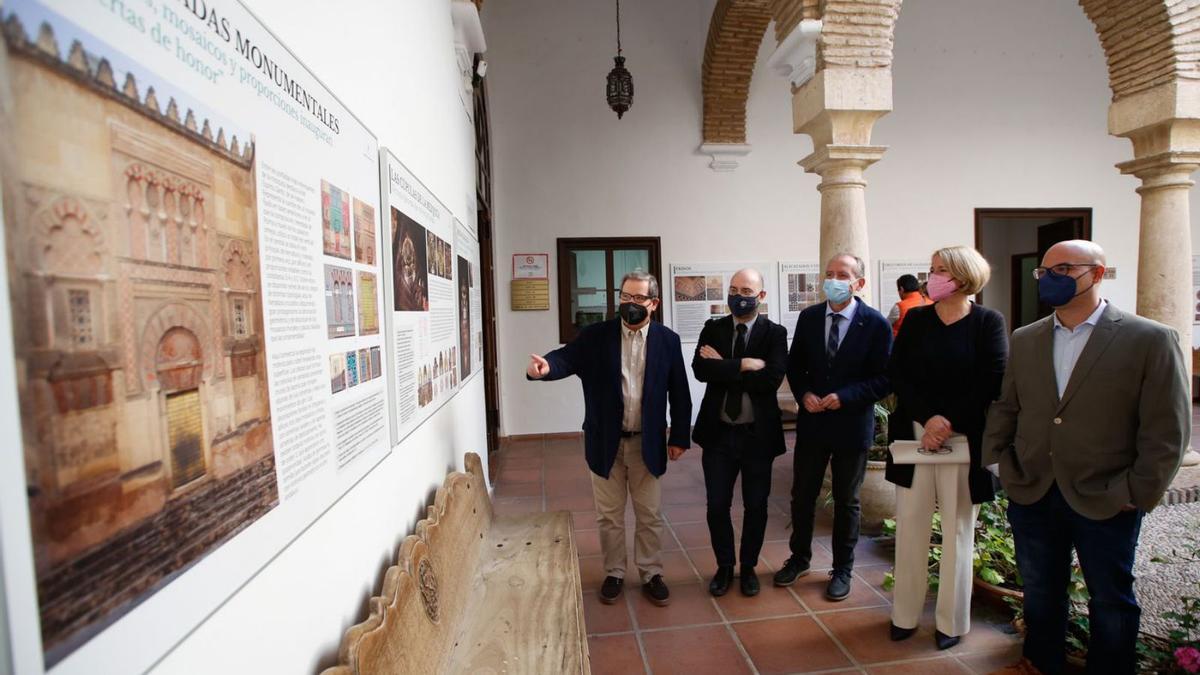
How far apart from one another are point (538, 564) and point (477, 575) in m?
0.27

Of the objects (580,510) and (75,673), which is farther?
(580,510)

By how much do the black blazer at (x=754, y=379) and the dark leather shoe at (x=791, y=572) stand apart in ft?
2.49

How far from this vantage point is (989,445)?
2.50 m

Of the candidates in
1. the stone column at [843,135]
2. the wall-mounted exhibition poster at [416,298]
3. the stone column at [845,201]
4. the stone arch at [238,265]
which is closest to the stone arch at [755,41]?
the stone column at [843,135]

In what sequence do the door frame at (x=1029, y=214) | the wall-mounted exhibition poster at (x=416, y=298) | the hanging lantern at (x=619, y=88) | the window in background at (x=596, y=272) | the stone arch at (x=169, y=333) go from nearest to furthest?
the stone arch at (x=169, y=333)
the wall-mounted exhibition poster at (x=416, y=298)
the hanging lantern at (x=619, y=88)
the window in background at (x=596, y=272)
the door frame at (x=1029, y=214)

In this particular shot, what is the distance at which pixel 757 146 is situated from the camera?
24.8 ft

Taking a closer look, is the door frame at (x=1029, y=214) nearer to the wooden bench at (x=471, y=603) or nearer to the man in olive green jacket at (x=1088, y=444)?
the man in olive green jacket at (x=1088, y=444)

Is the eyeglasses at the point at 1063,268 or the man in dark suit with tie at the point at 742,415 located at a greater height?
the eyeglasses at the point at 1063,268

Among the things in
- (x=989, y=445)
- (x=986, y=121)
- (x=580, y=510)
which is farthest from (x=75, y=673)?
(x=986, y=121)

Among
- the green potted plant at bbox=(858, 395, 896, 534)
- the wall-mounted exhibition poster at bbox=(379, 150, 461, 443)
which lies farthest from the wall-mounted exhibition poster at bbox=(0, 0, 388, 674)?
the green potted plant at bbox=(858, 395, 896, 534)

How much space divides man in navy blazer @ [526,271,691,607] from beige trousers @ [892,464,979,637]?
1160mm

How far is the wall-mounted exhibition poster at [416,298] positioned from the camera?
1.91 metres

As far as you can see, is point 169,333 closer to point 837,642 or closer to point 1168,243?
point 837,642

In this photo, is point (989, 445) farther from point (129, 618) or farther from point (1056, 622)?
point (129, 618)
